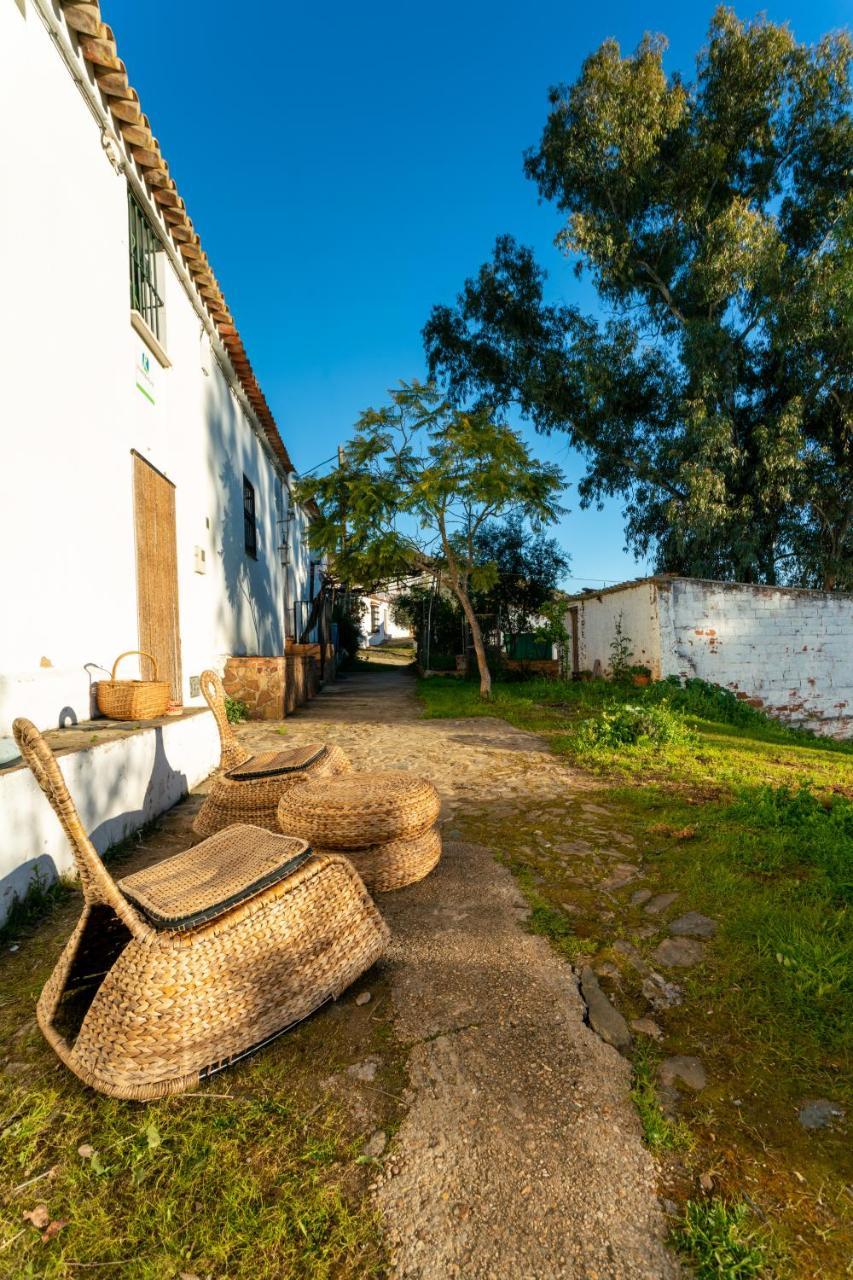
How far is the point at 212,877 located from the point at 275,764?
1.54 metres

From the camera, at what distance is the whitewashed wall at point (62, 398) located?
3.26 meters

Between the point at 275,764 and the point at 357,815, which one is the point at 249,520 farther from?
the point at 357,815

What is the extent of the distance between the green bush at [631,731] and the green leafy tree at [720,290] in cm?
934

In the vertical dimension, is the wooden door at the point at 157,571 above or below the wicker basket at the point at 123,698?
above

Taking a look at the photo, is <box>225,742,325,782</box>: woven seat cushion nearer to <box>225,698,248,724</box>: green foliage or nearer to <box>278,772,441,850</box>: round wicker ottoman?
<box>278,772,441,850</box>: round wicker ottoman

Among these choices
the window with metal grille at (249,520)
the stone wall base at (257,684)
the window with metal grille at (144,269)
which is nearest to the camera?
the window with metal grille at (144,269)

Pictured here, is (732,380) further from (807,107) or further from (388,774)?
(388,774)

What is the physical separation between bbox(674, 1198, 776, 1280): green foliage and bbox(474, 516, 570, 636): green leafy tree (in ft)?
53.8

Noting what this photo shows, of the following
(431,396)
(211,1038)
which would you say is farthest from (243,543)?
(211,1038)

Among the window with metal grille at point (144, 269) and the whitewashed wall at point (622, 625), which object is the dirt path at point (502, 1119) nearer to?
the window with metal grille at point (144, 269)

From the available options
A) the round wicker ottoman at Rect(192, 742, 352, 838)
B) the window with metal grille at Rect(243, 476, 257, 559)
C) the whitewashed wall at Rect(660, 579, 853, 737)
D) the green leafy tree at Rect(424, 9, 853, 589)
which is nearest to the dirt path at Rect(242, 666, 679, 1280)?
the round wicker ottoman at Rect(192, 742, 352, 838)

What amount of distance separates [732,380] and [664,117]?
673 centimetres

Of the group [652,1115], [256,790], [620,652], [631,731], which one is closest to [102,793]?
[256,790]

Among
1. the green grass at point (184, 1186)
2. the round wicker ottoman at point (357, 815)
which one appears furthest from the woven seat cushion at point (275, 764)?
the green grass at point (184, 1186)
